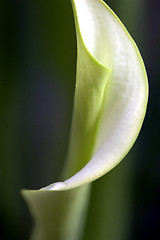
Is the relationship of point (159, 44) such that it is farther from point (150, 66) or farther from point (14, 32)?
point (14, 32)

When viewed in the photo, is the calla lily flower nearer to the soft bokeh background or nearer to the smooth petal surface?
the smooth petal surface

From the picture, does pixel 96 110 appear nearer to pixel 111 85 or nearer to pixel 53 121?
pixel 111 85

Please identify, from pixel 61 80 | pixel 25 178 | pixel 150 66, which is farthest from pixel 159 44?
pixel 25 178

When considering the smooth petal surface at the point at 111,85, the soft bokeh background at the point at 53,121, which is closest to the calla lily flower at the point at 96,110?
the smooth petal surface at the point at 111,85

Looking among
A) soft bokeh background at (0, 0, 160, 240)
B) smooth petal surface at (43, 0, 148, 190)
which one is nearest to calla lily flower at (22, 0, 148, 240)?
smooth petal surface at (43, 0, 148, 190)

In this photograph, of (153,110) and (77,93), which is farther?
(153,110)

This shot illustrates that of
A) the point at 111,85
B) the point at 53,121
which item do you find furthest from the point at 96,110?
the point at 53,121

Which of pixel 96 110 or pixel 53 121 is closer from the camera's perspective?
pixel 96 110
